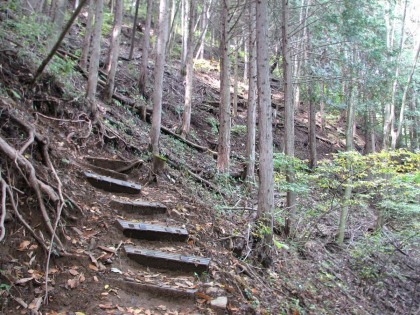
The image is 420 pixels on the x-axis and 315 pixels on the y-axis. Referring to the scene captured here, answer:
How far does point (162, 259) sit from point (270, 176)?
2.67m

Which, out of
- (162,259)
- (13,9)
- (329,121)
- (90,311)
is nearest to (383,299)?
(162,259)

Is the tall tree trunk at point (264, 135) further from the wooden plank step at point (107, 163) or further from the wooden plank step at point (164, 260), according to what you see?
the wooden plank step at point (107, 163)

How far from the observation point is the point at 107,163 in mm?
7141

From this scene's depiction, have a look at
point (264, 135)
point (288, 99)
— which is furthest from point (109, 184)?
point (288, 99)

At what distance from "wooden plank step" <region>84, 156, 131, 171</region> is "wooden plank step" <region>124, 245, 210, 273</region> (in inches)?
103

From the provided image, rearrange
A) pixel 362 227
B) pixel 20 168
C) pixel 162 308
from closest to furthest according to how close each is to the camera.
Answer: pixel 162 308
pixel 20 168
pixel 362 227

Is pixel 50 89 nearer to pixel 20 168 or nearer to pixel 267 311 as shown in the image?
pixel 20 168

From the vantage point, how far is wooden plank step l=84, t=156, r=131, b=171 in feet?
22.6

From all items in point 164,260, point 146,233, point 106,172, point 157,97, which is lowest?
point 164,260

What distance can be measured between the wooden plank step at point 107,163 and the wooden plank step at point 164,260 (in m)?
2.60

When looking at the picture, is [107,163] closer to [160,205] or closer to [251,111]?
[160,205]

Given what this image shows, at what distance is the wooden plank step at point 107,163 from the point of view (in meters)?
6.90

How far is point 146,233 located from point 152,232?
3.4 inches

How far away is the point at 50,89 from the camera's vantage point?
731cm
